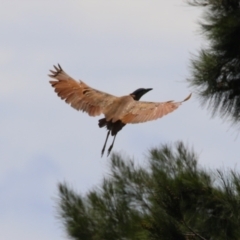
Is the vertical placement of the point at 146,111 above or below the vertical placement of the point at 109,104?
below

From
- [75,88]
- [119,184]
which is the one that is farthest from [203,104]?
[75,88]

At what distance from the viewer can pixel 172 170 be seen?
8.01m

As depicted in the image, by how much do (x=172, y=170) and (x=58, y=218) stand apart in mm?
1372

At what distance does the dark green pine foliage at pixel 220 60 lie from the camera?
852 cm

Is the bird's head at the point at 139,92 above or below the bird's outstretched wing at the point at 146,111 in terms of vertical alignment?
above

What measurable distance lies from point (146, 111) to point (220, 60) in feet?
5.23

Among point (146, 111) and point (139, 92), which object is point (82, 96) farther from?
point (146, 111)

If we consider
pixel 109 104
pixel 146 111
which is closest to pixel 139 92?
pixel 109 104

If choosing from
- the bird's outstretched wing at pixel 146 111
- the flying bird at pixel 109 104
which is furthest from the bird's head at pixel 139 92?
the bird's outstretched wing at pixel 146 111

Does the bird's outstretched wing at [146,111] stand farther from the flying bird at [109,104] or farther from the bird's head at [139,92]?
the bird's head at [139,92]

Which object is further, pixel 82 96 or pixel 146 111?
pixel 82 96

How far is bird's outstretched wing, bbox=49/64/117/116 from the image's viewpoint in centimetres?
736

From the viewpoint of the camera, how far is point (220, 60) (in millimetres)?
8562

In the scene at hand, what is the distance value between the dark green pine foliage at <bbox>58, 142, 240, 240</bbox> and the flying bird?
1.80 ft
